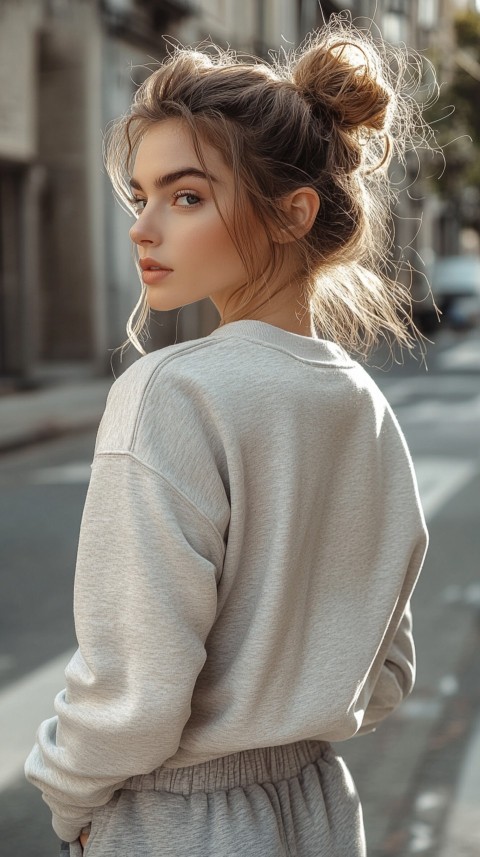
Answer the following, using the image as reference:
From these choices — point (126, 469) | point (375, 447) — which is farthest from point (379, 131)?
point (126, 469)

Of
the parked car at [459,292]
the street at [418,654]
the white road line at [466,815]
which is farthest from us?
the parked car at [459,292]

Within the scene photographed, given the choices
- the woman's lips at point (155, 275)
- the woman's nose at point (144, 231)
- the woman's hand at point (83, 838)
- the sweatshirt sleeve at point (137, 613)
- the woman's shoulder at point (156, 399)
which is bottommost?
the woman's hand at point (83, 838)

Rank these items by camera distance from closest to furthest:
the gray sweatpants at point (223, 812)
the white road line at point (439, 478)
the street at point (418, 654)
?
1. the gray sweatpants at point (223, 812)
2. the street at point (418, 654)
3. the white road line at point (439, 478)

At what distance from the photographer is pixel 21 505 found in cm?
814

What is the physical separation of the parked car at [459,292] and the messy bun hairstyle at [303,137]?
31.7 metres

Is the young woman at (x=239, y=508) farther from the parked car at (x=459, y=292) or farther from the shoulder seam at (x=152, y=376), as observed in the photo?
the parked car at (x=459, y=292)

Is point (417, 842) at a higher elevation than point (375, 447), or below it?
below

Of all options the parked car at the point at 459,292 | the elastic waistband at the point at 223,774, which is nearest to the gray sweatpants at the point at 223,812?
the elastic waistband at the point at 223,774

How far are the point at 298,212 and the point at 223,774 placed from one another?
64 cm

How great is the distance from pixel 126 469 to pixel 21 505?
7054mm

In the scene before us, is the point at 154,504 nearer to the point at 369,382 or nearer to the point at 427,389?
the point at 369,382

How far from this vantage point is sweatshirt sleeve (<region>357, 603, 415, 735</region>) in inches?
65.9

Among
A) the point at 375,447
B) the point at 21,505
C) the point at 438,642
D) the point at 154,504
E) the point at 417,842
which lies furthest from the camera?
the point at 21,505

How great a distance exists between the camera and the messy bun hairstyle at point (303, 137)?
53.9 inches
